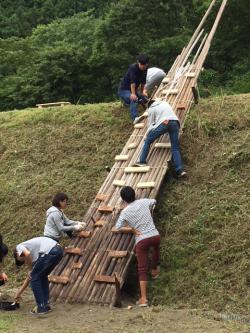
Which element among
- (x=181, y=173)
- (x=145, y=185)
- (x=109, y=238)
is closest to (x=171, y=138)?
(x=181, y=173)

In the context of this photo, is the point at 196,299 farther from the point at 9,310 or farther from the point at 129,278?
the point at 9,310

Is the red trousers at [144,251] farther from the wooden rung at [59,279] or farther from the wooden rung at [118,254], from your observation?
the wooden rung at [59,279]

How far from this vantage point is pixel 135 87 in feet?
30.2

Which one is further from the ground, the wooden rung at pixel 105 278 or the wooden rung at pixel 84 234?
the wooden rung at pixel 84 234

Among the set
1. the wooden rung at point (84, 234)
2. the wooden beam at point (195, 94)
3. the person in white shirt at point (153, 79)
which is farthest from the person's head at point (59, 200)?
the person in white shirt at point (153, 79)

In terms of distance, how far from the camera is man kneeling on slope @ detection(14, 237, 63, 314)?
5.98 metres

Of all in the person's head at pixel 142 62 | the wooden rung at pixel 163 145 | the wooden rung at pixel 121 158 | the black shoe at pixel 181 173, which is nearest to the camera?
the black shoe at pixel 181 173

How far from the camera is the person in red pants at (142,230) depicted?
6.12 metres

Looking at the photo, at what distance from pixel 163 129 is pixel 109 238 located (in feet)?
6.15

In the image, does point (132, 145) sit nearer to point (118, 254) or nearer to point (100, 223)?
point (100, 223)

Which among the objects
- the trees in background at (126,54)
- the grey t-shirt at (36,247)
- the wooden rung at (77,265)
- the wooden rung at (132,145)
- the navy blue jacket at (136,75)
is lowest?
the trees in background at (126,54)

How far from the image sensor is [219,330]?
494 centimetres

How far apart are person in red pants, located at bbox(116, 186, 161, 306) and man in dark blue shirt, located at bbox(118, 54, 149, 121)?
3.21 meters

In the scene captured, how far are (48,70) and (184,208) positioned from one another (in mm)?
11912
